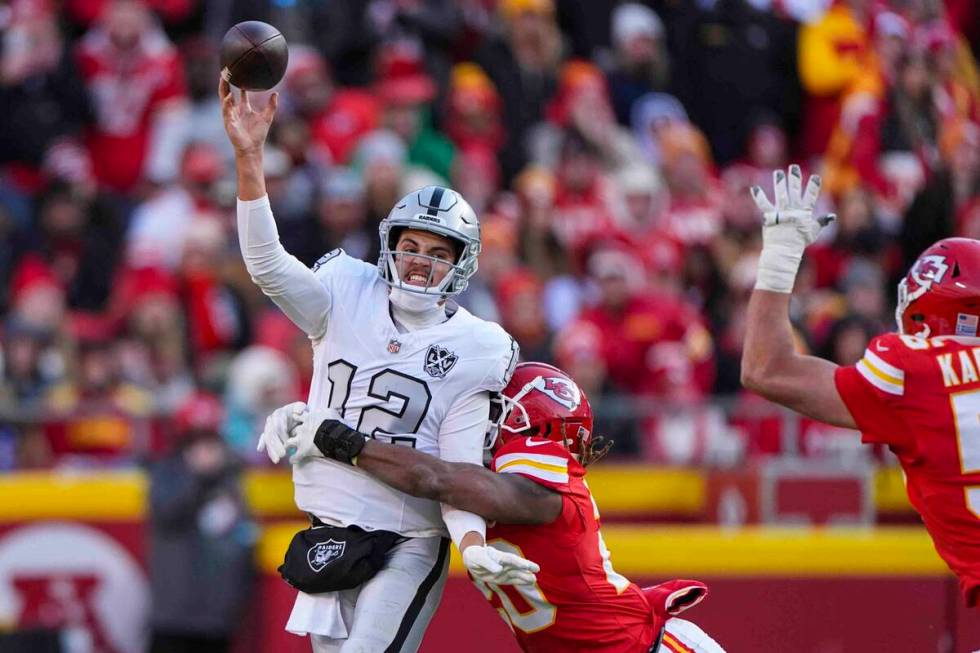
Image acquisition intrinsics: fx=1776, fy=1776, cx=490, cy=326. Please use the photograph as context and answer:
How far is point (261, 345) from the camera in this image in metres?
9.52

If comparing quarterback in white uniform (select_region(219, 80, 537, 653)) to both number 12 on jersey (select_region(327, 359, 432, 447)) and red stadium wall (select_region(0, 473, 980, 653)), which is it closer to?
number 12 on jersey (select_region(327, 359, 432, 447))

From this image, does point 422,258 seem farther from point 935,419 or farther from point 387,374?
point 935,419

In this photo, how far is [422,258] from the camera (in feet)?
17.7

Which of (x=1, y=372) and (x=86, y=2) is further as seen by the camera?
(x=86, y=2)

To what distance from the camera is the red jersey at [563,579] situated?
522 centimetres

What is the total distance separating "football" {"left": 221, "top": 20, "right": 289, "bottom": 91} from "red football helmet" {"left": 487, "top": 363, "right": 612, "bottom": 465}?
3.85 ft

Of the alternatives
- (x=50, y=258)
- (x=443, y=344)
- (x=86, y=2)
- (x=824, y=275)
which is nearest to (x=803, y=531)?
(x=443, y=344)

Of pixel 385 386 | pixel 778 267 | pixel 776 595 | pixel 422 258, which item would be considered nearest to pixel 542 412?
pixel 385 386

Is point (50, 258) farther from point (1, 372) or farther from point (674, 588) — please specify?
point (674, 588)

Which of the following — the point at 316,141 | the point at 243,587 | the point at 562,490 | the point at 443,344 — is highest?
the point at 316,141

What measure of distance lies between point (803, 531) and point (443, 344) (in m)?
2.90

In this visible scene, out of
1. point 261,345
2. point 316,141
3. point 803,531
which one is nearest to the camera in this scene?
point 803,531

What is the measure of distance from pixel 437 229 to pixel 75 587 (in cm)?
390

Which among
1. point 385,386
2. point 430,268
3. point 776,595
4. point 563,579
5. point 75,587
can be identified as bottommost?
point 75,587
